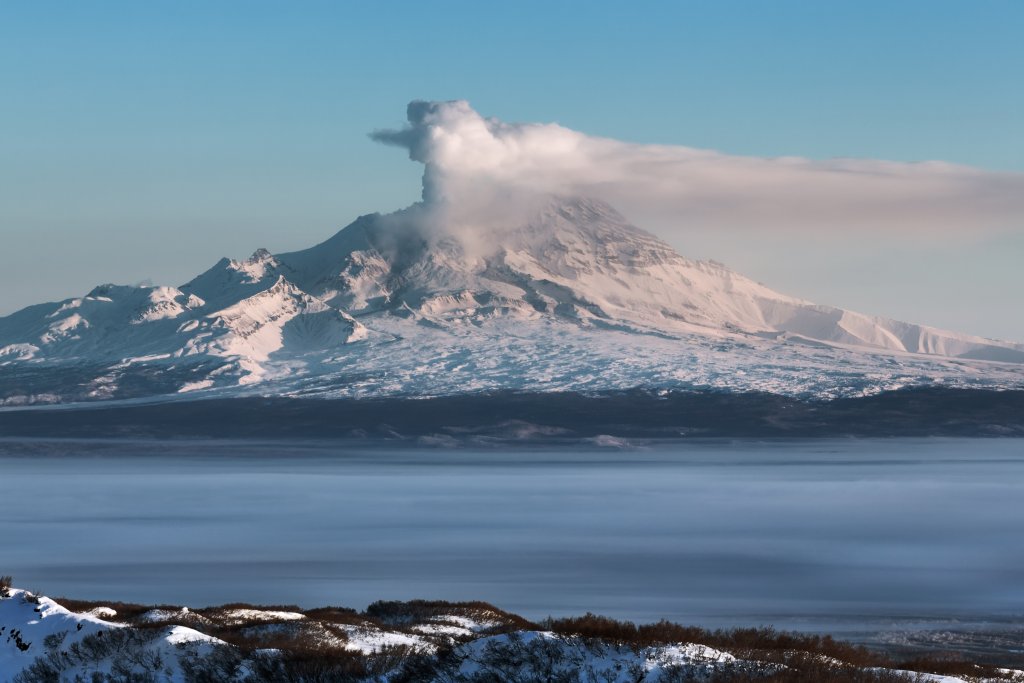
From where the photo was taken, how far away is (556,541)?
7338 centimetres

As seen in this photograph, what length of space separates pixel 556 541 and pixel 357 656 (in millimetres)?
47152

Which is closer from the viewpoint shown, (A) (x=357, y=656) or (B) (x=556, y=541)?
(A) (x=357, y=656)

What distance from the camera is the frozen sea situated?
51375 mm

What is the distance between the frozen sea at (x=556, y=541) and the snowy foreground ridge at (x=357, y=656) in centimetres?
1792

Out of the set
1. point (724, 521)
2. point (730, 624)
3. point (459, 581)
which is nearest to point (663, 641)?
point (730, 624)

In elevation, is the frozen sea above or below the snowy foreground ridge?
below

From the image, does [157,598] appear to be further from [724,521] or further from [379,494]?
[379,494]

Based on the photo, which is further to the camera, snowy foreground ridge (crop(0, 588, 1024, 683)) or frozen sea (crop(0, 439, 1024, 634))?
frozen sea (crop(0, 439, 1024, 634))

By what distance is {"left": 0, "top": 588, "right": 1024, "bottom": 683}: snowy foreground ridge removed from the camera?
971 inches

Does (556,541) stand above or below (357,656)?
below

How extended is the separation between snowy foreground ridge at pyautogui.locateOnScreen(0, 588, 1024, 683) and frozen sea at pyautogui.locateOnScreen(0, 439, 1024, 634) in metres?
17.9

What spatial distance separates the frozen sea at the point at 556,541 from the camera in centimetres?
5138

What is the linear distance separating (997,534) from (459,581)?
33.1 m

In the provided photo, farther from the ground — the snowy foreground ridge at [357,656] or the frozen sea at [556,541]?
the snowy foreground ridge at [357,656]
